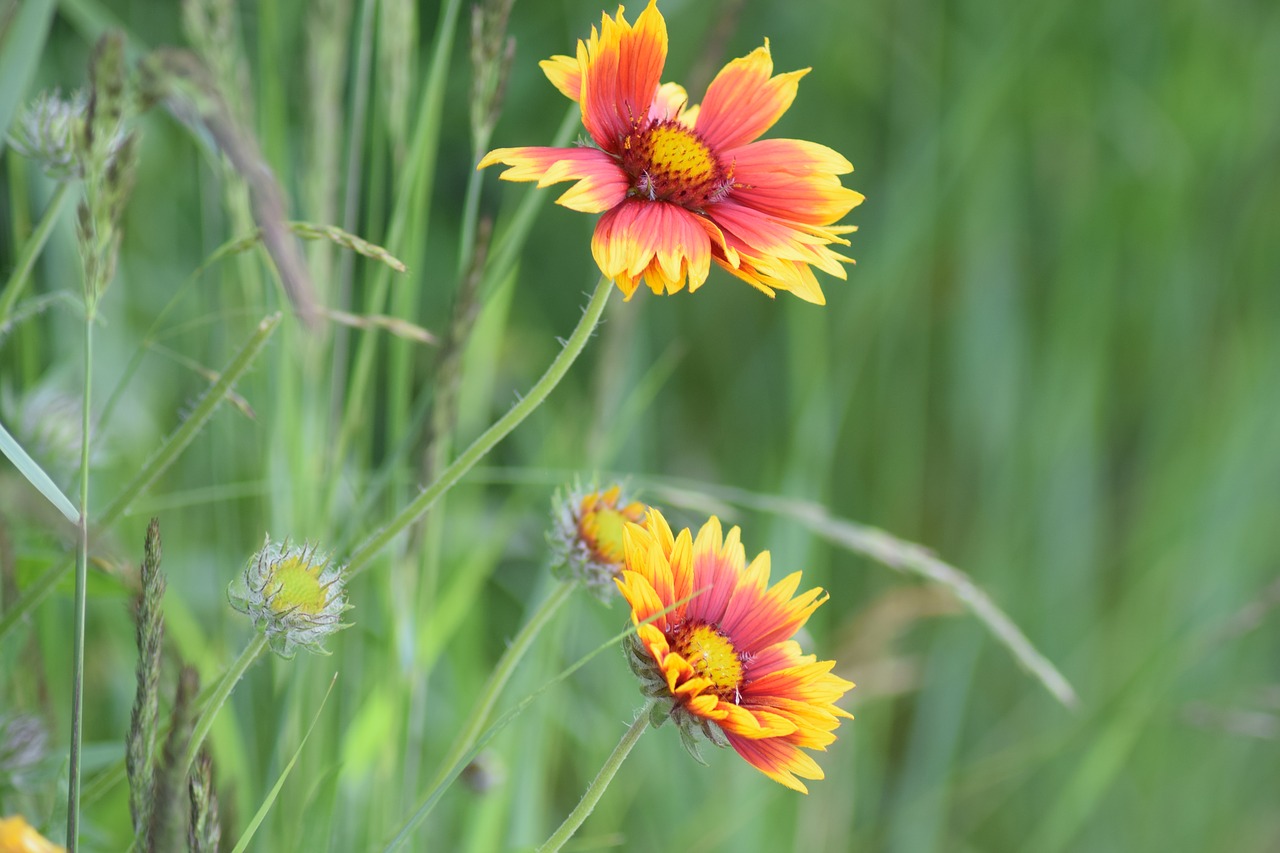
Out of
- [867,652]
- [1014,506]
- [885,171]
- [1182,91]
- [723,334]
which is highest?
[1182,91]

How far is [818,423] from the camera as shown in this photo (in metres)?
1.22

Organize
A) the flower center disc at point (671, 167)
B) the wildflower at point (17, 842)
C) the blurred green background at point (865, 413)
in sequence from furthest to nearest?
the blurred green background at point (865, 413)
the flower center disc at point (671, 167)
the wildflower at point (17, 842)

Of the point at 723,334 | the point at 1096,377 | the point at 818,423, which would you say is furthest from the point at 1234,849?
the point at 723,334

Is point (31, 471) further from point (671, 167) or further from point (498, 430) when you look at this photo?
point (671, 167)

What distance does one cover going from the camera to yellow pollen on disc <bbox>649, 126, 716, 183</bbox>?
51 cm

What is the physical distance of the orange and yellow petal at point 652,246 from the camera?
0.42 meters

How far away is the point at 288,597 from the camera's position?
416mm

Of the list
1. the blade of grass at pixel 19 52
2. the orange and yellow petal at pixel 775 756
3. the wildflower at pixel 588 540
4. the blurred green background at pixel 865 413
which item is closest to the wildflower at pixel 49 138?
the blade of grass at pixel 19 52

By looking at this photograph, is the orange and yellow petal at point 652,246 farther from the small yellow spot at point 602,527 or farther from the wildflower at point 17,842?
the wildflower at point 17,842

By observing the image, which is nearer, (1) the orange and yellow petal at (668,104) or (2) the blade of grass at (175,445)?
(2) the blade of grass at (175,445)

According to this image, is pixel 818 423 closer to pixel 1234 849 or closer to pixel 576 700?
pixel 576 700

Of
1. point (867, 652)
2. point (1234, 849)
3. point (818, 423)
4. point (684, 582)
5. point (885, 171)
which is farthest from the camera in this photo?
point (885, 171)

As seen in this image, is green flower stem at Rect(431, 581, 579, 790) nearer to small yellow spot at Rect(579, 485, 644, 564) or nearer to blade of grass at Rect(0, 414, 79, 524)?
small yellow spot at Rect(579, 485, 644, 564)

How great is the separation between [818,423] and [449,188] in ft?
1.78
